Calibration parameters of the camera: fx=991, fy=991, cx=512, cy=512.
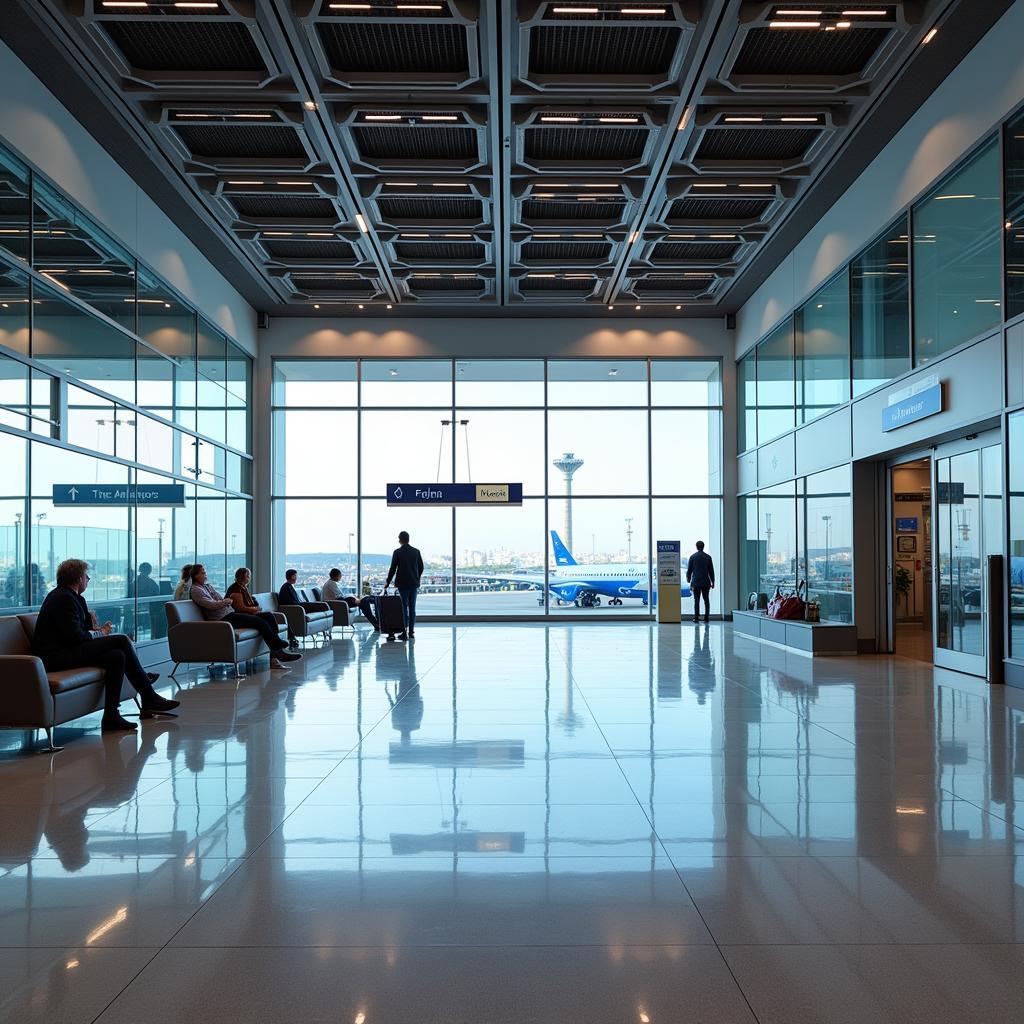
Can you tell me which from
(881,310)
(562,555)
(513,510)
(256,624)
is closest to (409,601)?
(256,624)

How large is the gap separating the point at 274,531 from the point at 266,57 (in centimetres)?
1243

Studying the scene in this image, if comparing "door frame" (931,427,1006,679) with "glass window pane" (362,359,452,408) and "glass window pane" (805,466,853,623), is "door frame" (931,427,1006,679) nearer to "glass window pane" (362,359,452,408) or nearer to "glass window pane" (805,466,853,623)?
"glass window pane" (805,466,853,623)

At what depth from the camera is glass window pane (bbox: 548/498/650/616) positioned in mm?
21609

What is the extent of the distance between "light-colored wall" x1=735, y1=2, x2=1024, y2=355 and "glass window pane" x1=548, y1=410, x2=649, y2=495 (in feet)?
16.6

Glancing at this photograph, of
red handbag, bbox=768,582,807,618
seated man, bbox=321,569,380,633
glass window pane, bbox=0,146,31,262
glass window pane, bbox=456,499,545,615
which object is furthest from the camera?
glass window pane, bbox=456,499,545,615

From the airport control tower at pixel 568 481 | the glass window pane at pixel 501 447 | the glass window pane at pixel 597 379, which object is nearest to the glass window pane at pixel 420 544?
the glass window pane at pixel 501 447

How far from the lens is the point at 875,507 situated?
1381 centimetres

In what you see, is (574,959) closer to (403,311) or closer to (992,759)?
(992,759)

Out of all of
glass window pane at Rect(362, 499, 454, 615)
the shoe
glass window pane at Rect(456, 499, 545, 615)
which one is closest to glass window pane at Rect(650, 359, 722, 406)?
glass window pane at Rect(456, 499, 545, 615)

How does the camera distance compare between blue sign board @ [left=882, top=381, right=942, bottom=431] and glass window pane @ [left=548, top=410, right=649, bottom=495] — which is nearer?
blue sign board @ [left=882, top=381, right=942, bottom=431]

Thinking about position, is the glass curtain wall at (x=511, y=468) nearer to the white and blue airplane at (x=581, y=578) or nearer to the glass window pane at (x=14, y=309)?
the white and blue airplane at (x=581, y=578)

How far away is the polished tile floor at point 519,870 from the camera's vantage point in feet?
8.87

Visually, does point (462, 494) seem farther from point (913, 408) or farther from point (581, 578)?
point (913, 408)

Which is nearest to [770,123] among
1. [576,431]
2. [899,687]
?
[899,687]
